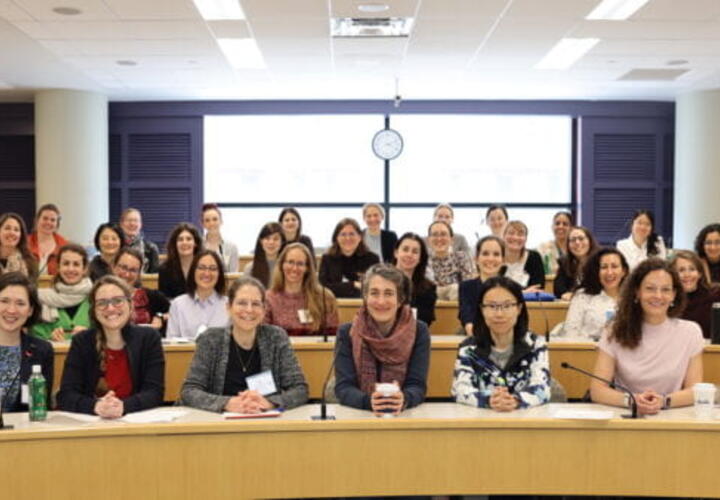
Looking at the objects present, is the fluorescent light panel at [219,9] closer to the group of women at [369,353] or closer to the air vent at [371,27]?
the air vent at [371,27]

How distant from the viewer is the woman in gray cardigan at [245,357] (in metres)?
3.43

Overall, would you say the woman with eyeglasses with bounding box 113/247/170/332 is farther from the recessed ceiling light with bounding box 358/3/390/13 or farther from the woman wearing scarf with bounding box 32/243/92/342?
the recessed ceiling light with bounding box 358/3/390/13

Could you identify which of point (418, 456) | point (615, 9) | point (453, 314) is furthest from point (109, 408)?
point (615, 9)

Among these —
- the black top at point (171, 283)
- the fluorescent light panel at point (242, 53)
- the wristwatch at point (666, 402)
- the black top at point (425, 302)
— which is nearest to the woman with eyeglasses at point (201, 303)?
the black top at point (171, 283)

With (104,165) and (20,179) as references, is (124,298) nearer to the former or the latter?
(104,165)

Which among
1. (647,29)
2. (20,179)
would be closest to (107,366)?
(647,29)

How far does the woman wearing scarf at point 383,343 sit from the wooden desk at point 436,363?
92 centimetres

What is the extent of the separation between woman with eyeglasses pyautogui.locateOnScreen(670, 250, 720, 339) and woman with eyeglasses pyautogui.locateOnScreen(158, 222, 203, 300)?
3168 millimetres

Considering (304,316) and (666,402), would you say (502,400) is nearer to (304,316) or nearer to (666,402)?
(666,402)

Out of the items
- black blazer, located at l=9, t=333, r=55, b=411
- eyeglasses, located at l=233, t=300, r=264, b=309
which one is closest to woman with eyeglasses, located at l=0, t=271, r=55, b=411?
black blazer, located at l=9, t=333, r=55, b=411

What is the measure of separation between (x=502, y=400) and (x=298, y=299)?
2.00 metres

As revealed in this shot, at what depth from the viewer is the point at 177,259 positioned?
5746mm

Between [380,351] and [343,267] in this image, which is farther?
[343,267]

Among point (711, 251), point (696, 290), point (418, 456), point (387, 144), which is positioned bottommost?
point (418, 456)
